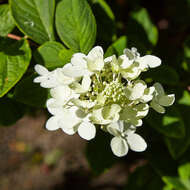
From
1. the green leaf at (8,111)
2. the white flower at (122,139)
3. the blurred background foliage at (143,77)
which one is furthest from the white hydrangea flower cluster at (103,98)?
the green leaf at (8,111)

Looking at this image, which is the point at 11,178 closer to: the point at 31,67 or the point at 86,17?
the point at 31,67

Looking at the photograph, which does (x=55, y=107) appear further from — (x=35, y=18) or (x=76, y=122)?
(x=35, y=18)

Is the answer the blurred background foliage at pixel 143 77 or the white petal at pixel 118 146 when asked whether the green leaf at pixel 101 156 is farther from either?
the white petal at pixel 118 146

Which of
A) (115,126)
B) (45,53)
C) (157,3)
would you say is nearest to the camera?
(115,126)

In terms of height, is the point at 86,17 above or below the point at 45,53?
above

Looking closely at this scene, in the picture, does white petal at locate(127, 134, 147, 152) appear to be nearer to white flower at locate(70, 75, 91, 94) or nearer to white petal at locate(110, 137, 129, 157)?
white petal at locate(110, 137, 129, 157)

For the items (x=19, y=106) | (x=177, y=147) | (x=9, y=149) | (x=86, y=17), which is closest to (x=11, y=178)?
(x=9, y=149)

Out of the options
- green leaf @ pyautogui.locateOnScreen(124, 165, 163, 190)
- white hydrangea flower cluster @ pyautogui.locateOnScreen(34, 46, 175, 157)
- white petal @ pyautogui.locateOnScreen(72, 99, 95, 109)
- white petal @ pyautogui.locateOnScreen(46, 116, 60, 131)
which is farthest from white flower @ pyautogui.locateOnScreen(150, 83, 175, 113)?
green leaf @ pyautogui.locateOnScreen(124, 165, 163, 190)
